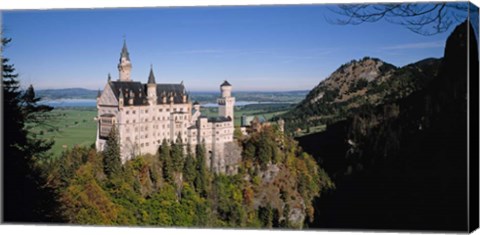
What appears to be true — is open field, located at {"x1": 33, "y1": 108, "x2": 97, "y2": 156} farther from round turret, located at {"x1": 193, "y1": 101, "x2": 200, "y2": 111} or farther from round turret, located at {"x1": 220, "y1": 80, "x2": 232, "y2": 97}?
round turret, located at {"x1": 220, "y1": 80, "x2": 232, "y2": 97}

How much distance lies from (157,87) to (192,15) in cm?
132

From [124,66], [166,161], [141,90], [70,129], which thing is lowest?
[166,161]

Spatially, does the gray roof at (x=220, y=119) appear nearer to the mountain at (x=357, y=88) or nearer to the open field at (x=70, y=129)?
the mountain at (x=357, y=88)

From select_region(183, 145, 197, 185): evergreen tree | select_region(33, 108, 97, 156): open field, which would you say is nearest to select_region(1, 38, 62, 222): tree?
select_region(33, 108, 97, 156): open field

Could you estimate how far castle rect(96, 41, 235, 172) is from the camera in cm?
1132

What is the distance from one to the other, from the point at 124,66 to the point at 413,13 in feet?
15.1

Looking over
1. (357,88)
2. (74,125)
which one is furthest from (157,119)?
(357,88)

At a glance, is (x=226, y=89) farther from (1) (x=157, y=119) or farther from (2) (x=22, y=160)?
(2) (x=22, y=160)

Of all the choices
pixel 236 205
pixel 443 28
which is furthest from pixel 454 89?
pixel 236 205

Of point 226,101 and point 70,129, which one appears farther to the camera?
point 70,129

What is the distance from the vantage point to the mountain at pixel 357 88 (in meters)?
10.3

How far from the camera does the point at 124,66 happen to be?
11.3 meters

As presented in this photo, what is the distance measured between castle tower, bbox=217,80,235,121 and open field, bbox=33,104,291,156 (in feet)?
0.32

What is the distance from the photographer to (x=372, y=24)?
1034 centimetres
